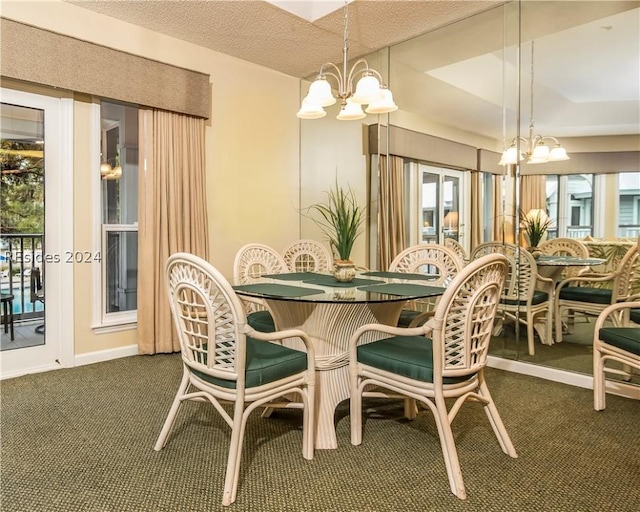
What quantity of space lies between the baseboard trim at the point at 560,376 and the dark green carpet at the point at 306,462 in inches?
3.4

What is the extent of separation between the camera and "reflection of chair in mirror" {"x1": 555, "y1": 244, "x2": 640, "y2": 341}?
290 cm

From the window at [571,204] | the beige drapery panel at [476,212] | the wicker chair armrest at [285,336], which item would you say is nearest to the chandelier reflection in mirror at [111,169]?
the wicker chair armrest at [285,336]

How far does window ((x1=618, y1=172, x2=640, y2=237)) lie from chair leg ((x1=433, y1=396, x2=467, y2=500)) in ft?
6.56

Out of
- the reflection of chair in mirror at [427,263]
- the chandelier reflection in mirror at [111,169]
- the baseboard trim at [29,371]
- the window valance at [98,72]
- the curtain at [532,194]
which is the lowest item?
the baseboard trim at [29,371]

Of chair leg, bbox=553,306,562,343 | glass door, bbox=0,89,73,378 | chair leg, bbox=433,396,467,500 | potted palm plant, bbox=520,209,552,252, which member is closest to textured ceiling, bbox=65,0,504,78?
glass door, bbox=0,89,73,378

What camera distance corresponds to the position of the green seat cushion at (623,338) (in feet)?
7.75

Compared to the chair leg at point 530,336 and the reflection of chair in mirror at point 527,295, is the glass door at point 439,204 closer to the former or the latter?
the reflection of chair in mirror at point 527,295

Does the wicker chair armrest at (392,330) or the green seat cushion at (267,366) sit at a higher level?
→ the wicker chair armrest at (392,330)

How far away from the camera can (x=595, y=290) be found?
121 inches

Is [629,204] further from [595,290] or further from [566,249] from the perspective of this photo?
[595,290]

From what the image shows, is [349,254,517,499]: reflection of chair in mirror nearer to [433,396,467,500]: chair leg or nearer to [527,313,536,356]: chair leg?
[433,396,467,500]: chair leg

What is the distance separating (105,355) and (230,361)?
89.7 inches

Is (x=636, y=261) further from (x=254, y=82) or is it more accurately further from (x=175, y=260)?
(x=254, y=82)

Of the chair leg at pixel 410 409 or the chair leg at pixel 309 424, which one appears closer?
the chair leg at pixel 309 424
